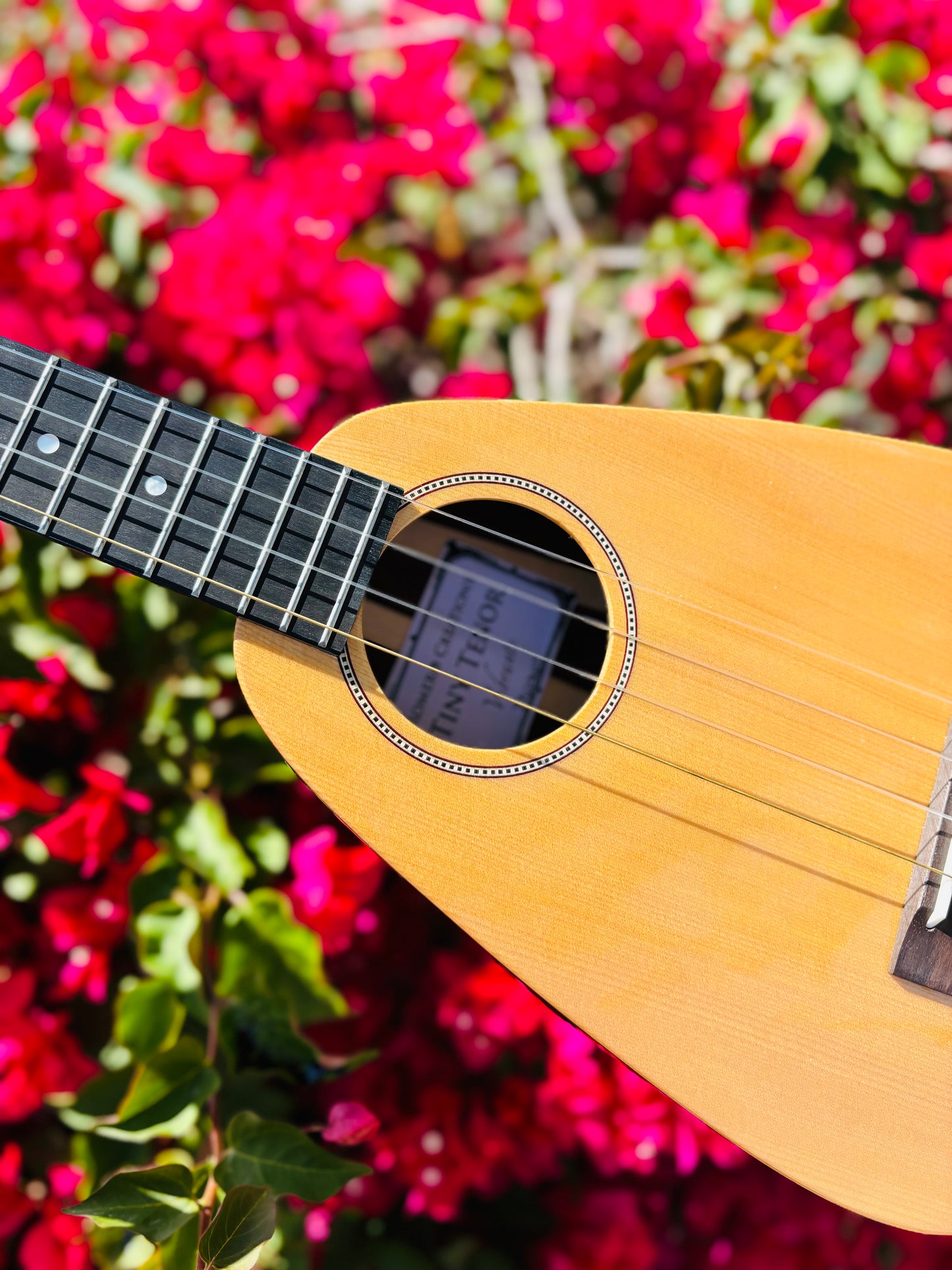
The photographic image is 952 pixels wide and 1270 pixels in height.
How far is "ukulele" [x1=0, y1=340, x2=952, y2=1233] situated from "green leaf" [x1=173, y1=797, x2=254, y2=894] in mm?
191

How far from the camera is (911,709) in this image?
0.96m

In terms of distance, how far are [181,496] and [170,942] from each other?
48cm

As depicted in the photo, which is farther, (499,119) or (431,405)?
(499,119)

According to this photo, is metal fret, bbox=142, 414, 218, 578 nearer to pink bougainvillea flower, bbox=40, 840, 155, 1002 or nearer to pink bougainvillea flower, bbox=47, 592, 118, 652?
pink bougainvillea flower, bbox=47, 592, 118, 652

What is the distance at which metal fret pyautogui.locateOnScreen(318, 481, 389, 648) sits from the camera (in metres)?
0.91

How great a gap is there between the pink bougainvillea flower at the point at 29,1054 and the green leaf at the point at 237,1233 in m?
0.36

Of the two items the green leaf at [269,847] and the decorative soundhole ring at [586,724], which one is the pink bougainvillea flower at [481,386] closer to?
the decorative soundhole ring at [586,724]

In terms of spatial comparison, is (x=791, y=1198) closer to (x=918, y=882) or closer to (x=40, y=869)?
(x=918, y=882)

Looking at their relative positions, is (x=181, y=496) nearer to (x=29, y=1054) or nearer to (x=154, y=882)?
(x=154, y=882)

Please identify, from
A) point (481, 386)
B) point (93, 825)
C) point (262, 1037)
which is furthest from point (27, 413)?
point (262, 1037)

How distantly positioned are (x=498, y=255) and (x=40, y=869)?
123cm

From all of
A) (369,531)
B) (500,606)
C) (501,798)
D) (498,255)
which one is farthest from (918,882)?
(498,255)

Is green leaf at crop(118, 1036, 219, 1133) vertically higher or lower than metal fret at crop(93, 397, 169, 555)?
lower

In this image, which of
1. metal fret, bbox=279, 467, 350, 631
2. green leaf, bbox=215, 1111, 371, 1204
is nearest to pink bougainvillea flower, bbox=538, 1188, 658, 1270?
green leaf, bbox=215, 1111, 371, 1204
